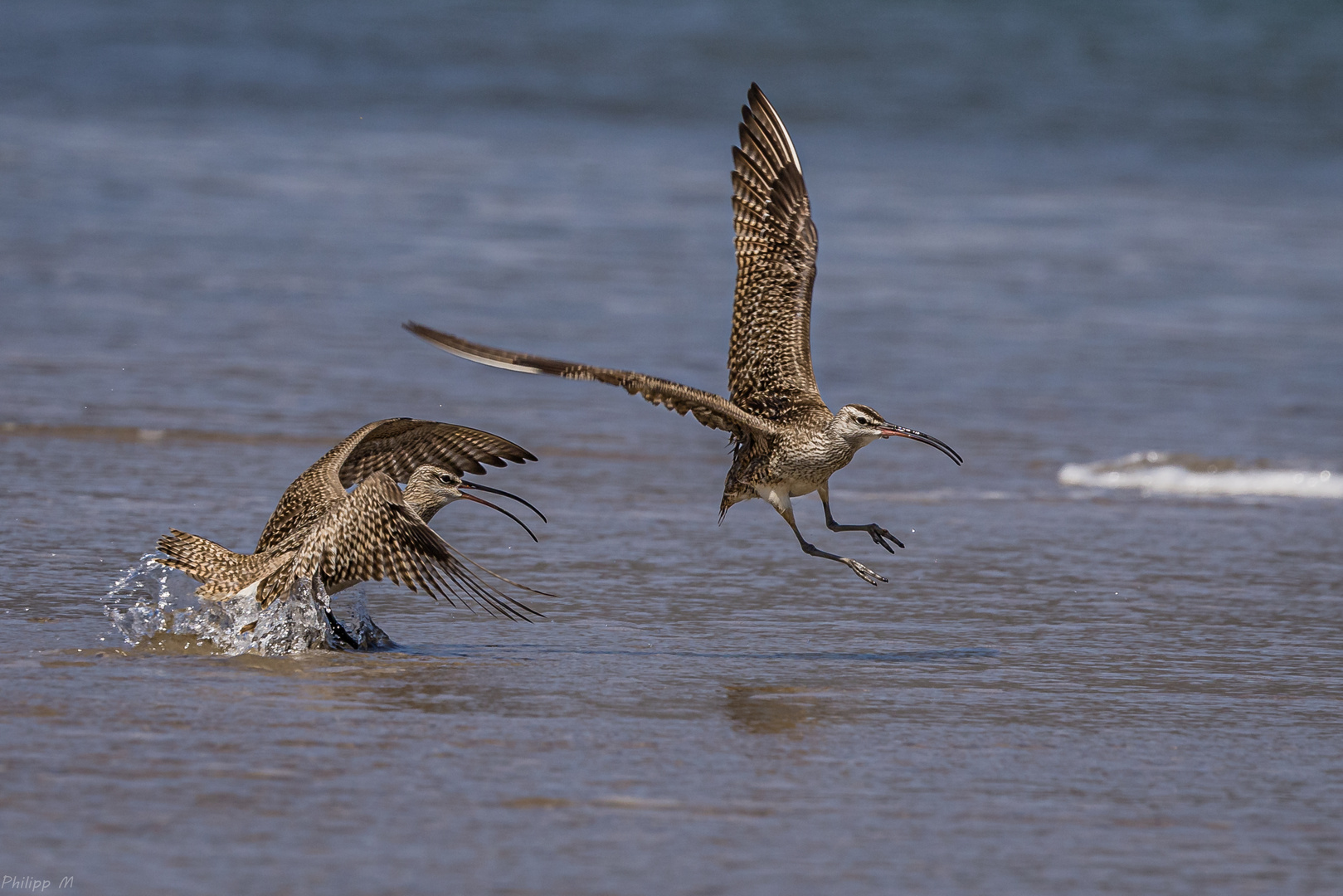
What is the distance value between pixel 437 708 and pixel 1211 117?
23.1 meters

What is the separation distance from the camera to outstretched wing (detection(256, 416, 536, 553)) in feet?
19.4

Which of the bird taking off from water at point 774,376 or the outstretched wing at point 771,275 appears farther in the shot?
the outstretched wing at point 771,275

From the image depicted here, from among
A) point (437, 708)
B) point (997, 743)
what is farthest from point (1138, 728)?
point (437, 708)

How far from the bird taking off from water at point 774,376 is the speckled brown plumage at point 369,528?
462 millimetres

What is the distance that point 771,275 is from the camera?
7.12m

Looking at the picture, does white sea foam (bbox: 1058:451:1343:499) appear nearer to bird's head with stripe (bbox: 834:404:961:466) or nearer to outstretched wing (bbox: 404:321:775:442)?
bird's head with stripe (bbox: 834:404:961:466)

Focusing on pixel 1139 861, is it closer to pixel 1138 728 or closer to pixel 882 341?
pixel 1138 728

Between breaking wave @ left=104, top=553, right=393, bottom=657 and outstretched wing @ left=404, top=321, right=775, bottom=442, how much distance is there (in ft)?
2.57

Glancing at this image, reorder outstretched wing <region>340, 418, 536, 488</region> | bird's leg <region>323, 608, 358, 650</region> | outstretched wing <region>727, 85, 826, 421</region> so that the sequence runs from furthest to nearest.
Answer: outstretched wing <region>727, 85, 826, 421</region> → outstretched wing <region>340, 418, 536, 488</region> → bird's leg <region>323, 608, 358, 650</region>

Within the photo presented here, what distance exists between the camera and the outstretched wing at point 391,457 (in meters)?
5.90

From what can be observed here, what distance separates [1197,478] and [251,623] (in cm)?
479

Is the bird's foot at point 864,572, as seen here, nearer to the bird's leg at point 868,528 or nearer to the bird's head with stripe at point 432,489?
the bird's leg at point 868,528

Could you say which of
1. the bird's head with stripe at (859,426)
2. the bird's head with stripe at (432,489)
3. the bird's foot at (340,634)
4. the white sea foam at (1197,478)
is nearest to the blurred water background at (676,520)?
the white sea foam at (1197,478)

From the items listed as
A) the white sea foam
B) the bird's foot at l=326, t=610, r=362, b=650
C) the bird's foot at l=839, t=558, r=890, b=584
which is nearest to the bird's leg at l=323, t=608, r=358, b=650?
the bird's foot at l=326, t=610, r=362, b=650
